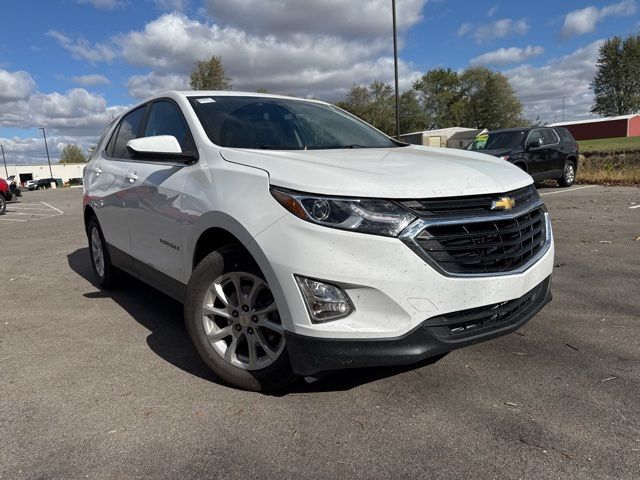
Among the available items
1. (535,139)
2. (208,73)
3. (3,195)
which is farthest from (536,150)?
(208,73)

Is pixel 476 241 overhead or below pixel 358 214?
below

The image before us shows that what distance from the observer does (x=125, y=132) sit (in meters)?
4.87

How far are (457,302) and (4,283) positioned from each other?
5507mm

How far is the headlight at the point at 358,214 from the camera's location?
2383 millimetres

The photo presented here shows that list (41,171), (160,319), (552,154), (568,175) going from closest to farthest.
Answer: (160,319) → (552,154) → (568,175) → (41,171)

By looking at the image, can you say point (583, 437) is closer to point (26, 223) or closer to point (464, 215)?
point (464, 215)

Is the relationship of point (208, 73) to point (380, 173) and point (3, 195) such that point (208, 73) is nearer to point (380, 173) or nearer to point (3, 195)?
point (3, 195)

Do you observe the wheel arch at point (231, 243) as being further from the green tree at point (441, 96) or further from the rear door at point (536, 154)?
the green tree at point (441, 96)

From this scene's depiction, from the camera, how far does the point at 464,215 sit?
98.8 inches

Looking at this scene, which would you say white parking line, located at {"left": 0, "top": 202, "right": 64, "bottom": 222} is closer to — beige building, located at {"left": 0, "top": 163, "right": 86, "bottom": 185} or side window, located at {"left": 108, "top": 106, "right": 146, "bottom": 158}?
side window, located at {"left": 108, "top": 106, "right": 146, "bottom": 158}

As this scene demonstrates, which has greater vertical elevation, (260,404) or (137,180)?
(137,180)

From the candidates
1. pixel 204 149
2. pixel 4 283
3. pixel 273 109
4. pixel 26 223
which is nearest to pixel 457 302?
pixel 204 149

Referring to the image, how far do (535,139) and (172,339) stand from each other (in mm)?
12377

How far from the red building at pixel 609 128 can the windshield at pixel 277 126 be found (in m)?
68.6
